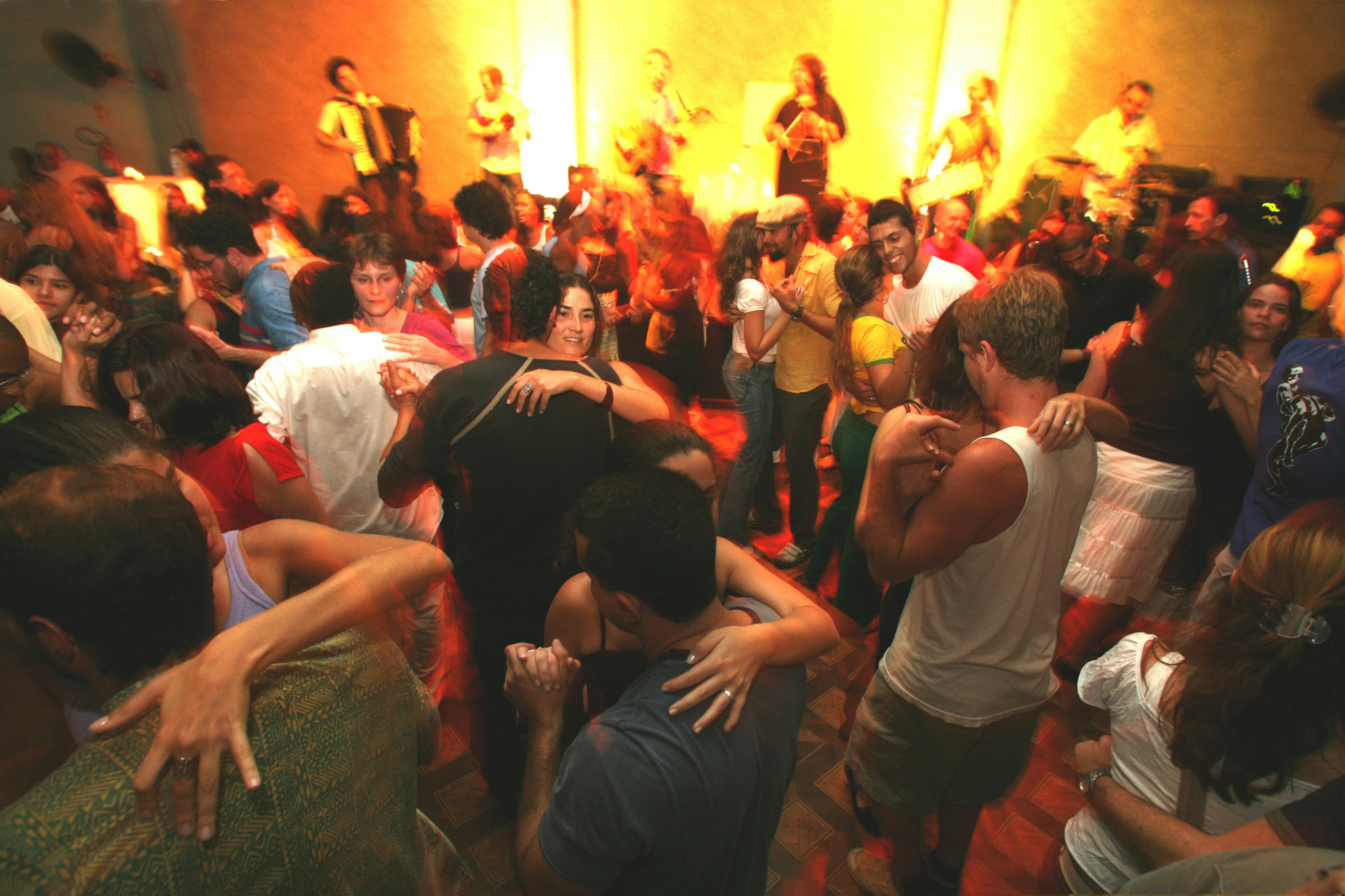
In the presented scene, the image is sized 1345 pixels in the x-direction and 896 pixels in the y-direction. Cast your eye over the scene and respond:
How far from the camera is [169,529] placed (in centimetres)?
79

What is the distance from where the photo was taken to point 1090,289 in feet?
12.1

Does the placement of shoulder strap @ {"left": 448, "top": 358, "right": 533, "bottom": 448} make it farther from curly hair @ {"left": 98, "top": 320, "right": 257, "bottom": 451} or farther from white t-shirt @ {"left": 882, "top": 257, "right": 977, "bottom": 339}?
white t-shirt @ {"left": 882, "top": 257, "right": 977, "bottom": 339}

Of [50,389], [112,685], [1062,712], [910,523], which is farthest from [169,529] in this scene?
[1062,712]

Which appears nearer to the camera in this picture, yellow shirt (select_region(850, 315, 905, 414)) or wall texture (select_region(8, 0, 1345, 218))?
yellow shirt (select_region(850, 315, 905, 414))

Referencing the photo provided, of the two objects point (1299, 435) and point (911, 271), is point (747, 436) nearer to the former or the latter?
point (911, 271)

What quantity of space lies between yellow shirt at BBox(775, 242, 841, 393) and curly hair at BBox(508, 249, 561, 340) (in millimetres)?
1761

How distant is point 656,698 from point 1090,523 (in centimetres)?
256

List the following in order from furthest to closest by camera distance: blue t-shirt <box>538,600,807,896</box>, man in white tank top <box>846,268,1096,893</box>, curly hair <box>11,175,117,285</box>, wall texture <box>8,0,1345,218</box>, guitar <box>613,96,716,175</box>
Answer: guitar <box>613,96,716,175</box>
wall texture <box>8,0,1345,218</box>
curly hair <box>11,175,117,285</box>
man in white tank top <box>846,268,1096,893</box>
blue t-shirt <box>538,600,807,896</box>

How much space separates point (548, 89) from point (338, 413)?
27.2 feet

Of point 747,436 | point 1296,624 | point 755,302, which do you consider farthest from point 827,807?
point 755,302

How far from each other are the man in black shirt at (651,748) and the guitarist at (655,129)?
7.86m

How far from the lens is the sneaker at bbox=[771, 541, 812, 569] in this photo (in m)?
3.58

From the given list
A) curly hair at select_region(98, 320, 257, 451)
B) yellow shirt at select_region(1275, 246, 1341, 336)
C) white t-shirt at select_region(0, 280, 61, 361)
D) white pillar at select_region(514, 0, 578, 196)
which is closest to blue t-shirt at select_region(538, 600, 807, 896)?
curly hair at select_region(98, 320, 257, 451)

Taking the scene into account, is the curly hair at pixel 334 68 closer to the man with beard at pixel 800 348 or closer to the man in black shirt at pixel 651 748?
the man with beard at pixel 800 348
